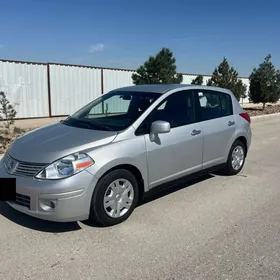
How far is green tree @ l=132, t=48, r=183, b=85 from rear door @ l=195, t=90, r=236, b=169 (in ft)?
24.4

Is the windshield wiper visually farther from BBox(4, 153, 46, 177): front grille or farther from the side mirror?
BBox(4, 153, 46, 177): front grille

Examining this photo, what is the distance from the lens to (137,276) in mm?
2881

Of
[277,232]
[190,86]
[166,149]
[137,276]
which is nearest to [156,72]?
[190,86]

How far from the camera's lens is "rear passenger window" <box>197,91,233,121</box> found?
5172 millimetres

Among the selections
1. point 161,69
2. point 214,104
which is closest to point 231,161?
point 214,104

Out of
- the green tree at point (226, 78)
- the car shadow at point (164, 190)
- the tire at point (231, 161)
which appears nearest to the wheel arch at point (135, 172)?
the car shadow at point (164, 190)

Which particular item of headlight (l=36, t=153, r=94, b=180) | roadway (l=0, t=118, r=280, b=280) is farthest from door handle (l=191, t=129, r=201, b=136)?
headlight (l=36, t=153, r=94, b=180)

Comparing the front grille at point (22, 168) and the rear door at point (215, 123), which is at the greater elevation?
the rear door at point (215, 123)

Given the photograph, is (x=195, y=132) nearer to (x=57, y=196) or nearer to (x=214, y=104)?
(x=214, y=104)

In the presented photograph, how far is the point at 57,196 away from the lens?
3.44 m

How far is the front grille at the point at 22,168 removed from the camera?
3527 millimetres

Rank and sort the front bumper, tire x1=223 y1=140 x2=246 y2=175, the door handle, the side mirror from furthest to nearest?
tire x1=223 y1=140 x2=246 y2=175
the door handle
the side mirror
the front bumper

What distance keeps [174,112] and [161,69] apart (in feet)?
28.6

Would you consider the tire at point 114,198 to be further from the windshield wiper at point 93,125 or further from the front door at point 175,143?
the windshield wiper at point 93,125
